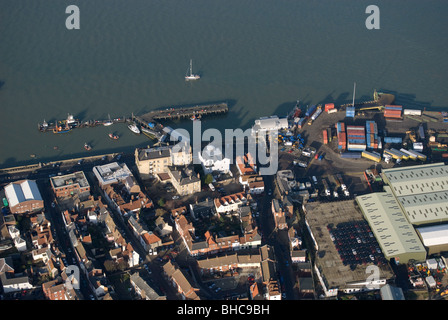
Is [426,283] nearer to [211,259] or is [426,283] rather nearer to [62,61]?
[211,259]

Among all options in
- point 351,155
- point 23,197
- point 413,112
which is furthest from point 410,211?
point 23,197

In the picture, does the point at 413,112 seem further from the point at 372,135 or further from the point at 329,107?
the point at 329,107

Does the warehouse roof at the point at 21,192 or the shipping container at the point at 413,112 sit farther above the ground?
the shipping container at the point at 413,112

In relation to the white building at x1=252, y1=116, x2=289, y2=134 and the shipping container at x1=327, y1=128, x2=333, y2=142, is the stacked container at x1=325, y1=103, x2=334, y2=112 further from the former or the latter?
the white building at x1=252, y1=116, x2=289, y2=134

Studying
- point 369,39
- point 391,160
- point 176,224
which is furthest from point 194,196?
point 369,39

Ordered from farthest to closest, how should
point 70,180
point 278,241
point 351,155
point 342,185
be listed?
point 351,155 → point 342,185 → point 70,180 → point 278,241

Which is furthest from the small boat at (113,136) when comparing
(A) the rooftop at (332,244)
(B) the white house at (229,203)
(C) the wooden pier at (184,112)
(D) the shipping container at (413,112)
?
(D) the shipping container at (413,112)

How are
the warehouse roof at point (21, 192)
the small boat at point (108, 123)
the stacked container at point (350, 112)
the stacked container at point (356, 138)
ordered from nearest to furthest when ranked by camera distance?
the warehouse roof at point (21, 192)
the stacked container at point (356, 138)
the small boat at point (108, 123)
the stacked container at point (350, 112)

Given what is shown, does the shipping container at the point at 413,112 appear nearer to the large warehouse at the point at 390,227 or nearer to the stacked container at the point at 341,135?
the stacked container at the point at 341,135
